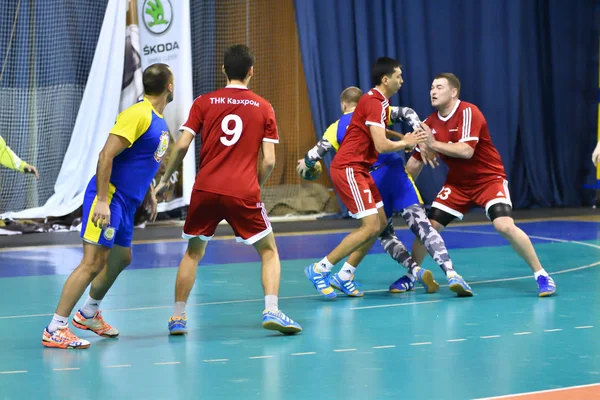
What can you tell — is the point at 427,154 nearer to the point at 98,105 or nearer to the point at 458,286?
the point at 458,286

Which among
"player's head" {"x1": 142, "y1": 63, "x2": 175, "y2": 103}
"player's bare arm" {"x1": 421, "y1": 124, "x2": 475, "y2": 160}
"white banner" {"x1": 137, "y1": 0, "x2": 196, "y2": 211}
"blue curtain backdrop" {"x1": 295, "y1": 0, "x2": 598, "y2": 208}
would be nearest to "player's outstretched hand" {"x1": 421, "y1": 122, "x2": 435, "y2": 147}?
"player's bare arm" {"x1": 421, "y1": 124, "x2": 475, "y2": 160}

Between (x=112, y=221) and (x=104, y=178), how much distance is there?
0.27 m

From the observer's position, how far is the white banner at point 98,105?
12812 mm

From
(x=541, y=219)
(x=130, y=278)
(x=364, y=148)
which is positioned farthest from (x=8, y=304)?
(x=541, y=219)

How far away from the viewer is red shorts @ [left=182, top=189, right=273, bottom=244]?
18.3 ft

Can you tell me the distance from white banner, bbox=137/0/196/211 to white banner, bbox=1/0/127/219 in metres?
0.42

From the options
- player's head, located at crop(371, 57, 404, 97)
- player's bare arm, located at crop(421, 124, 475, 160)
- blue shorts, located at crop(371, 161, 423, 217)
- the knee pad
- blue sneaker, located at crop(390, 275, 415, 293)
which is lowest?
blue sneaker, located at crop(390, 275, 415, 293)

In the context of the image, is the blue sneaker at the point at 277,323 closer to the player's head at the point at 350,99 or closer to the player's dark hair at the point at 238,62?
the player's dark hair at the point at 238,62

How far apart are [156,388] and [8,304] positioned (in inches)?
115

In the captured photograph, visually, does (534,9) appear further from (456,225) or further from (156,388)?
(156,388)

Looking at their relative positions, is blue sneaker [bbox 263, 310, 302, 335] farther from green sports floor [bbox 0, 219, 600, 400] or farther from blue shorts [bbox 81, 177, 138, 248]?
blue shorts [bbox 81, 177, 138, 248]

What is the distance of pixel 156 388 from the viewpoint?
174 inches

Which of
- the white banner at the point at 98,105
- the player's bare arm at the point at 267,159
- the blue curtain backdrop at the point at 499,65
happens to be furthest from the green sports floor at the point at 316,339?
the blue curtain backdrop at the point at 499,65

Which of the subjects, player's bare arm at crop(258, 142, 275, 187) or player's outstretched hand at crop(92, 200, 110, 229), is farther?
player's bare arm at crop(258, 142, 275, 187)
